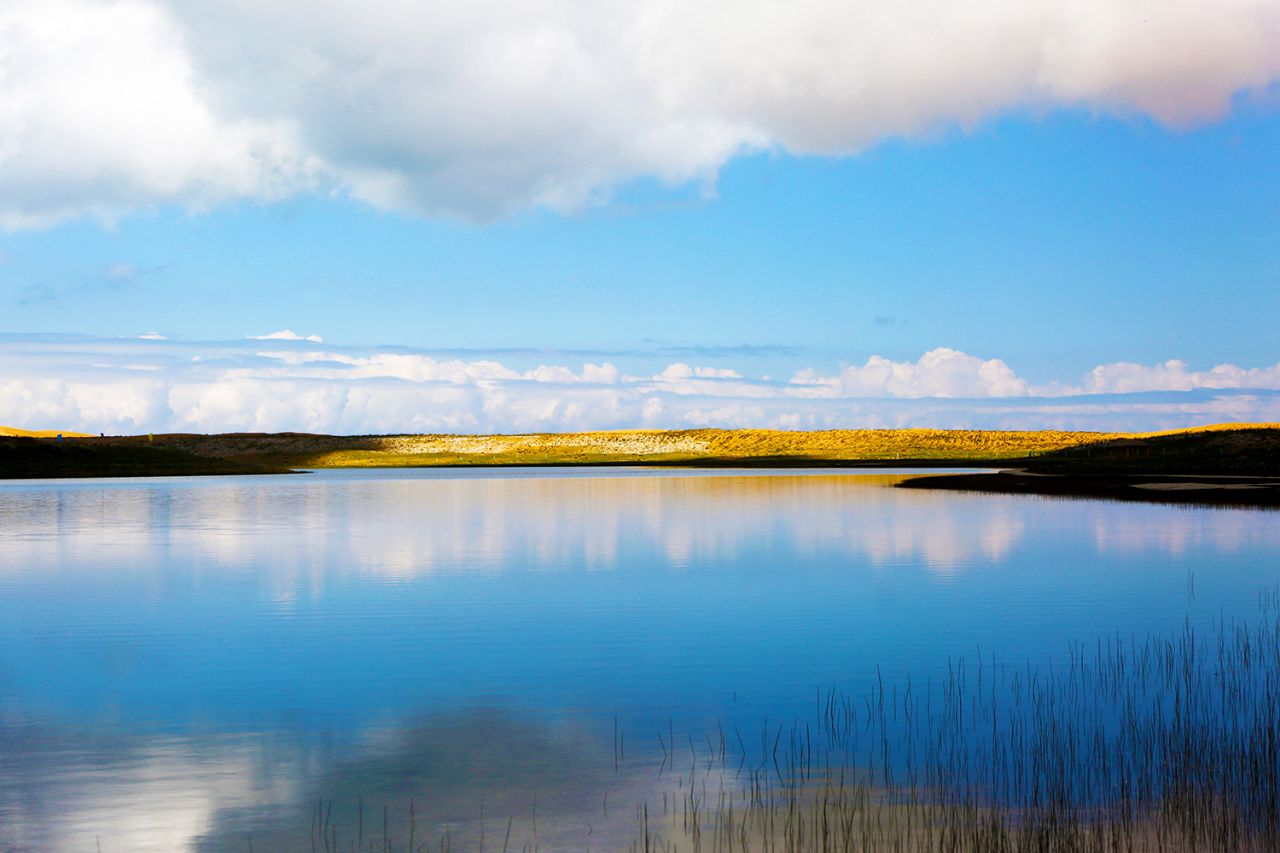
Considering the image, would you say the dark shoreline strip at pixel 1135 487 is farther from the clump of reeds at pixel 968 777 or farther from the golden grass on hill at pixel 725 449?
the golden grass on hill at pixel 725 449

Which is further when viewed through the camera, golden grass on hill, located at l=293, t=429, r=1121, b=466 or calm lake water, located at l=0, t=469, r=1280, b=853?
golden grass on hill, located at l=293, t=429, r=1121, b=466

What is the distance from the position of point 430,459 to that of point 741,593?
519ft

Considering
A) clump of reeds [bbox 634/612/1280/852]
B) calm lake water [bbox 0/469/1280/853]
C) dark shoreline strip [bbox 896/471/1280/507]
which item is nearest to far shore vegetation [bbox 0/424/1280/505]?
dark shoreline strip [bbox 896/471/1280/507]

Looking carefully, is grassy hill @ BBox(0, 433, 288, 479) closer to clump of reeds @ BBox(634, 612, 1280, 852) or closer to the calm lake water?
the calm lake water

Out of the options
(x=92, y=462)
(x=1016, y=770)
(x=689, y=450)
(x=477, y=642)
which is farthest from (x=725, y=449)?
(x=1016, y=770)

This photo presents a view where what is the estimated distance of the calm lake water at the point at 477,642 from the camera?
11.7 m

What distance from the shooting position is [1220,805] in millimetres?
11047

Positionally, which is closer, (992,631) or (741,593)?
(992,631)

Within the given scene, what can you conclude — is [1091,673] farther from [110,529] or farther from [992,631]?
[110,529]

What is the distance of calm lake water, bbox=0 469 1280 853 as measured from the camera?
1171 centimetres

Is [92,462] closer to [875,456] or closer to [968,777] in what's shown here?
[875,456]

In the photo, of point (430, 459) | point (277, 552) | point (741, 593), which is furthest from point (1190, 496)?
point (430, 459)

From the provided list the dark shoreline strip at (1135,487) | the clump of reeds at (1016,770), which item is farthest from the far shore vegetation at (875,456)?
the clump of reeds at (1016,770)

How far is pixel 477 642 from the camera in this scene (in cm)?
2117
